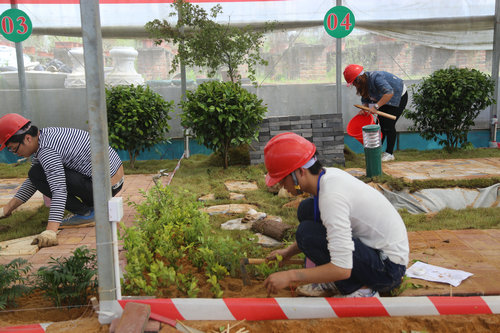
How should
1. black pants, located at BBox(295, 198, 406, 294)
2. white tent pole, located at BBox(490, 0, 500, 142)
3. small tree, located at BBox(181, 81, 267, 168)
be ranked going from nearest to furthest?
1. black pants, located at BBox(295, 198, 406, 294)
2. small tree, located at BBox(181, 81, 267, 168)
3. white tent pole, located at BBox(490, 0, 500, 142)

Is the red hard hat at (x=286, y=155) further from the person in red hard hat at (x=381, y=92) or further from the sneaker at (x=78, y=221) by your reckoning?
the person in red hard hat at (x=381, y=92)

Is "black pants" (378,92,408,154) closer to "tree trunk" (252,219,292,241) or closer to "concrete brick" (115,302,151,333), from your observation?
"tree trunk" (252,219,292,241)

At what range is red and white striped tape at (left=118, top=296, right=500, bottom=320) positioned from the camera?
100.0 inches

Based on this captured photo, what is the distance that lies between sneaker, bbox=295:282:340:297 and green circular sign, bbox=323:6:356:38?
690cm

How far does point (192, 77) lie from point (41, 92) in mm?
2924

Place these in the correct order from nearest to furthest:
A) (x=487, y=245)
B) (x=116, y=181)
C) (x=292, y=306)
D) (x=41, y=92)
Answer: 1. (x=292, y=306)
2. (x=487, y=245)
3. (x=116, y=181)
4. (x=41, y=92)

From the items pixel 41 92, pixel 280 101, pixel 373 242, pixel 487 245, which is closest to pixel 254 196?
pixel 487 245

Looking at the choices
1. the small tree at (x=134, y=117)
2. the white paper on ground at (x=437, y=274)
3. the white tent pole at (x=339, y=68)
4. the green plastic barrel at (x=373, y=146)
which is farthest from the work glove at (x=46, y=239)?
the white tent pole at (x=339, y=68)

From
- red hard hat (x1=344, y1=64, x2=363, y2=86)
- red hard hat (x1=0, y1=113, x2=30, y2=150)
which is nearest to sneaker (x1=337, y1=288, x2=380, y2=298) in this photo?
red hard hat (x1=0, y1=113, x2=30, y2=150)

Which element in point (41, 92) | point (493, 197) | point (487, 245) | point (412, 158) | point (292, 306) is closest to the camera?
point (292, 306)

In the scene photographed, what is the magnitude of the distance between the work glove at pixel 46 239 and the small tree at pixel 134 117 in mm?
3559

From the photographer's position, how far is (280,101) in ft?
30.9

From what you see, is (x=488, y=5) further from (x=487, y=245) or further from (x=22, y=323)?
(x=22, y=323)

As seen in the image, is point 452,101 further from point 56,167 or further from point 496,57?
point 56,167
